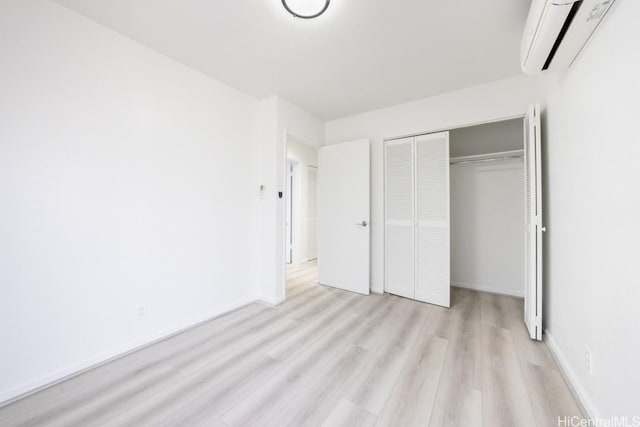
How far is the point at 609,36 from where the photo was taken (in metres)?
1.18

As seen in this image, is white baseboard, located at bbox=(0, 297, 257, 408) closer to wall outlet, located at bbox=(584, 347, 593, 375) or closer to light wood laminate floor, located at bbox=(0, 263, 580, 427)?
Answer: light wood laminate floor, located at bbox=(0, 263, 580, 427)

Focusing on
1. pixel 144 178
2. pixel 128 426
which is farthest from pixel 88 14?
pixel 128 426

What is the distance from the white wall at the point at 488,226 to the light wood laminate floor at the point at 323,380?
1025 millimetres

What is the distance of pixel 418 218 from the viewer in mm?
3049

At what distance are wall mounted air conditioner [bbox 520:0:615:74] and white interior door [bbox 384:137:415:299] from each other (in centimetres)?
154

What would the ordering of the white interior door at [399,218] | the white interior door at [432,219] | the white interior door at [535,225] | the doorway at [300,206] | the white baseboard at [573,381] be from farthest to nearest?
the doorway at [300,206] < the white interior door at [399,218] < the white interior door at [432,219] < the white interior door at [535,225] < the white baseboard at [573,381]

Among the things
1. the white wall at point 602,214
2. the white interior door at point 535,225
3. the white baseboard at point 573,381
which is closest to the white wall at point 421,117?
the white interior door at point 535,225

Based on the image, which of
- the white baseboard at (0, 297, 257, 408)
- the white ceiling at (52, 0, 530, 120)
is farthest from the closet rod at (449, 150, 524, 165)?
the white baseboard at (0, 297, 257, 408)

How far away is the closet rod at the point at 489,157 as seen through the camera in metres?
3.12

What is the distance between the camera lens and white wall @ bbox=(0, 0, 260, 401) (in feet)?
4.93

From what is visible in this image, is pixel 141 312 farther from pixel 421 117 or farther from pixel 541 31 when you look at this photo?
pixel 421 117

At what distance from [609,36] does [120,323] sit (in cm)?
358

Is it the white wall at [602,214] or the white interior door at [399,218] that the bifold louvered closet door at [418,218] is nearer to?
the white interior door at [399,218]

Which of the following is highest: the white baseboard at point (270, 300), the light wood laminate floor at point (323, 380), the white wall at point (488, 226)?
the white wall at point (488, 226)
